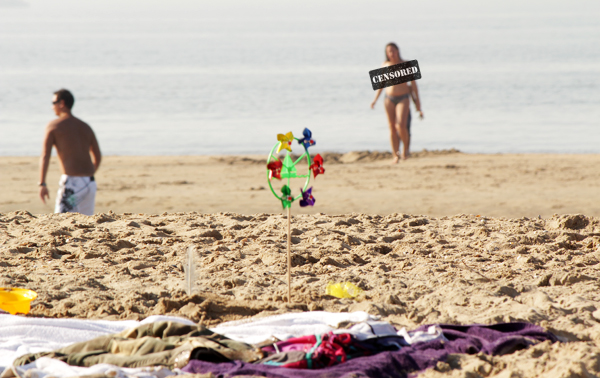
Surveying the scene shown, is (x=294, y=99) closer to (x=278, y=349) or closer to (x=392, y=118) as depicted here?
(x=392, y=118)

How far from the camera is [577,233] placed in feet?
18.8

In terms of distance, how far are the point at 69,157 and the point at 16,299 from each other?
301cm

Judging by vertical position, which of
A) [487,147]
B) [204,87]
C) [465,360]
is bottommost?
[465,360]

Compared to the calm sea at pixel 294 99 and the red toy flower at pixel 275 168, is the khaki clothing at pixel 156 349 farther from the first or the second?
the calm sea at pixel 294 99

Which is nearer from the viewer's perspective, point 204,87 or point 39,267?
point 39,267

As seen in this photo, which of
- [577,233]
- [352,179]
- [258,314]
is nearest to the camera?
[258,314]

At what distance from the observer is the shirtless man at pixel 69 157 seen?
6.92 m

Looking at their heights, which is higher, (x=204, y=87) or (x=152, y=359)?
(x=204, y=87)

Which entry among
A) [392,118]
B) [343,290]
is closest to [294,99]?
[392,118]

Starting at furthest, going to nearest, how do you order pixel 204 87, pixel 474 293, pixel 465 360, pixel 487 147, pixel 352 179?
1. pixel 204 87
2. pixel 487 147
3. pixel 352 179
4. pixel 474 293
5. pixel 465 360

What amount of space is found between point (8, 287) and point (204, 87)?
2499 cm

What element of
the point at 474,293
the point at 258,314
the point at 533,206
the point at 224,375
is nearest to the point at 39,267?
the point at 258,314

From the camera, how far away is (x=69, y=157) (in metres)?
6.91

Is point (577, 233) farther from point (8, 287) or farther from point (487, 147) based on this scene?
point (487, 147)
